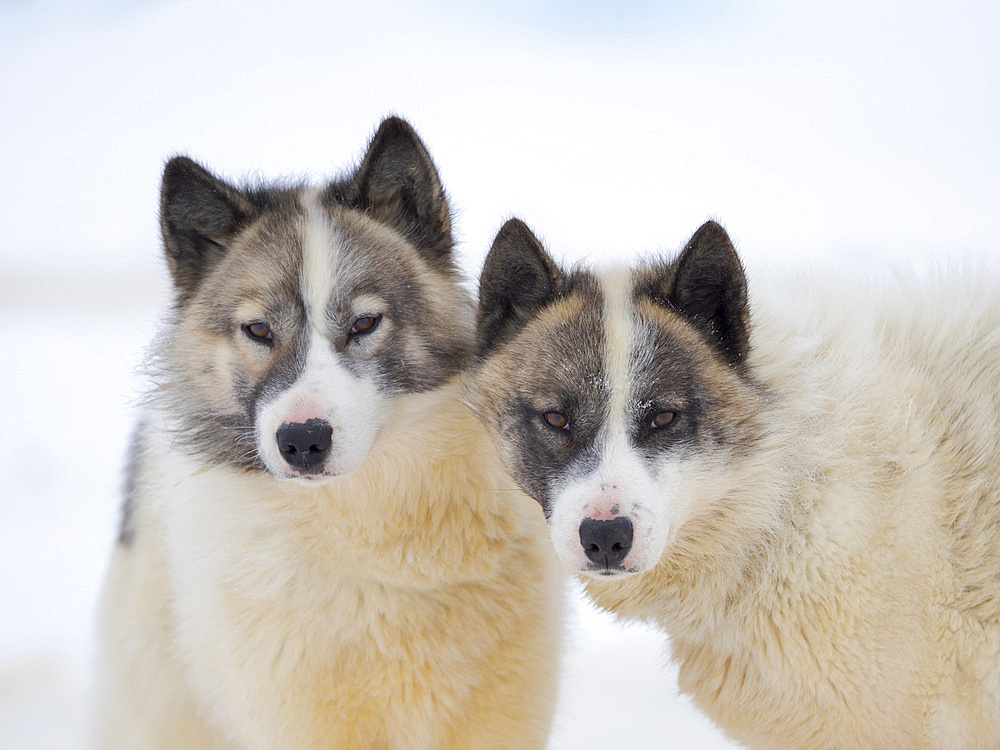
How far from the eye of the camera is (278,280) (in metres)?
2.22

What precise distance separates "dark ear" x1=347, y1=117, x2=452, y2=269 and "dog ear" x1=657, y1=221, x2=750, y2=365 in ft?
2.13

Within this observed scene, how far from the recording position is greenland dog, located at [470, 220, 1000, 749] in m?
1.92

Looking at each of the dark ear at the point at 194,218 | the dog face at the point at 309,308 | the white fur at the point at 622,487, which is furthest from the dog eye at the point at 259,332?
the white fur at the point at 622,487

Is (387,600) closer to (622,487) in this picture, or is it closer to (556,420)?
(556,420)


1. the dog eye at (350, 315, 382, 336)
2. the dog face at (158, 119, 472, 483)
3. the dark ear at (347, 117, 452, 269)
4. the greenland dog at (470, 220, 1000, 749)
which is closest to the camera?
the greenland dog at (470, 220, 1000, 749)

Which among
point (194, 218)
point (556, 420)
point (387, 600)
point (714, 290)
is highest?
point (194, 218)

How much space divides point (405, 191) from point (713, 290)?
84 centimetres

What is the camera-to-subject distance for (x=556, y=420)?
1.99 m

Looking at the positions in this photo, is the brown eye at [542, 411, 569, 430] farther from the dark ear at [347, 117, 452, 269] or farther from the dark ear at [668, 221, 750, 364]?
the dark ear at [347, 117, 452, 269]

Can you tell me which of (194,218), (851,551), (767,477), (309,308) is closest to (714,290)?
(767,477)

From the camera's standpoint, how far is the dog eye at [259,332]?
7.22ft

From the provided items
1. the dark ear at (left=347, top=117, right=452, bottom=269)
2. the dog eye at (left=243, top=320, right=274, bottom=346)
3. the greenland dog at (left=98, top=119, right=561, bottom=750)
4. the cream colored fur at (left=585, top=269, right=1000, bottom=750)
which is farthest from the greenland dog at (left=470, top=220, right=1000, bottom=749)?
the dog eye at (left=243, top=320, right=274, bottom=346)

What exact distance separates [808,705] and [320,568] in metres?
1.16

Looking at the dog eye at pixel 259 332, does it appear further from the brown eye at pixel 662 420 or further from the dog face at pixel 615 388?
the brown eye at pixel 662 420
